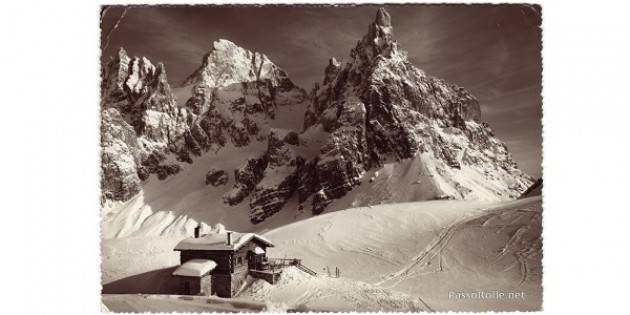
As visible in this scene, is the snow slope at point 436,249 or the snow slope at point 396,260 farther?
the snow slope at point 436,249

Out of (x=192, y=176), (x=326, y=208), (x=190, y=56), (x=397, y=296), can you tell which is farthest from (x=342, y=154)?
(x=397, y=296)

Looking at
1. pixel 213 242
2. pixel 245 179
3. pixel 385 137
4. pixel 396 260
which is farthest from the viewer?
pixel 245 179

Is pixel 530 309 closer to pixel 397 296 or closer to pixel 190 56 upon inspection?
pixel 397 296

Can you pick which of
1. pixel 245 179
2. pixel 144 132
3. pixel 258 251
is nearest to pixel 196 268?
pixel 258 251

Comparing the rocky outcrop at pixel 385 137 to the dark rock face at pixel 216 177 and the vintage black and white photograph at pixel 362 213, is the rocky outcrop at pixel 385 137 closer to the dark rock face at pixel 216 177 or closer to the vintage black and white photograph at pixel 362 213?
the vintage black and white photograph at pixel 362 213

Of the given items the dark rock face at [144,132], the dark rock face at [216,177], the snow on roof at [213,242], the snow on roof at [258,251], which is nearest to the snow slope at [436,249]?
the snow on roof at [258,251]

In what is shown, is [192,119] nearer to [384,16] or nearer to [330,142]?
[330,142]

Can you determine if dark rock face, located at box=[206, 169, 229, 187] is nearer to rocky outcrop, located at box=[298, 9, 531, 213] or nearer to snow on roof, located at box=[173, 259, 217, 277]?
rocky outcrop, located at box=[298, 9, 531, 213]

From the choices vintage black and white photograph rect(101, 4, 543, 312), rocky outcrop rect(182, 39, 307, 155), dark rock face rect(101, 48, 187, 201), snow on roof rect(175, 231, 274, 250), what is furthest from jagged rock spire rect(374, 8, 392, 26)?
rocky outcrop rect(182, 39, 307, 155)
